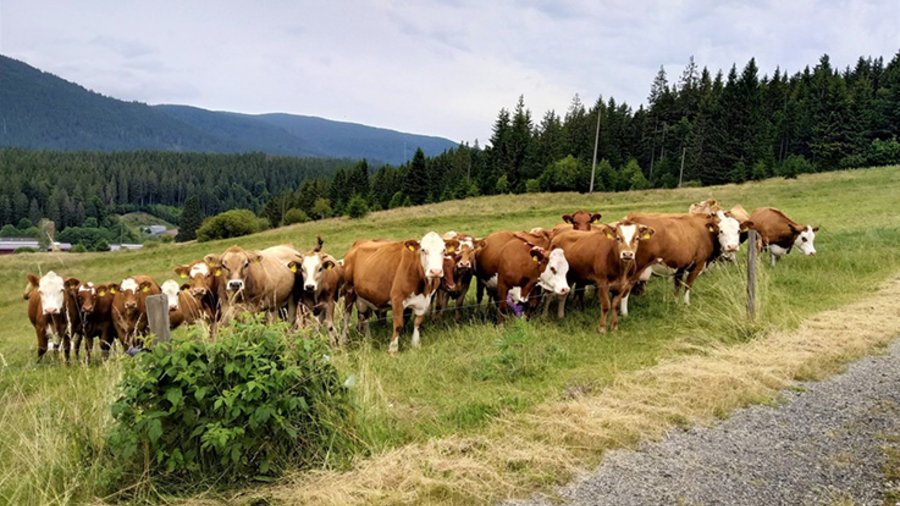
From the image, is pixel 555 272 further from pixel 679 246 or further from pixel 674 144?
pixel 674 144

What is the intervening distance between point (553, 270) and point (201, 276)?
6663mm

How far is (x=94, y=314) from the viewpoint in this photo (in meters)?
12.7

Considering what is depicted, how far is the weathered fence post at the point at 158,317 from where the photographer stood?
554cm

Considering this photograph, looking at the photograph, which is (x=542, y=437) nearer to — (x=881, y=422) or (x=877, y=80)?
(x=881, y=422)

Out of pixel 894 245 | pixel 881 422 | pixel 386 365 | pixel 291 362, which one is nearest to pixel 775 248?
pixel 894 245

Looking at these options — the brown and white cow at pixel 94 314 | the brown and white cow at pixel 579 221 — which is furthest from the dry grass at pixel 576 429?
the brown and white cow at pixel 94 314

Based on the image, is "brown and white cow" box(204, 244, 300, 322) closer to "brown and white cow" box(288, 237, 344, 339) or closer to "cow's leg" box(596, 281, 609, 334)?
"brown and white cow" box(288, 237, 344, 339)

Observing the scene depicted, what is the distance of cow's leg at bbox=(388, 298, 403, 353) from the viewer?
10.2 meters

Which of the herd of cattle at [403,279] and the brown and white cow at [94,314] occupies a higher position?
the herd of cattle at [403,279]

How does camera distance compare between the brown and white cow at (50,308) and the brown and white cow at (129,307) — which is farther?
the brown and white cow at (129,307)

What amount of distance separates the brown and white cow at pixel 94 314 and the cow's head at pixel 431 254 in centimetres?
687

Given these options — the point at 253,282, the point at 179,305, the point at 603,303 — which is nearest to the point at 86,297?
the point at 179,305

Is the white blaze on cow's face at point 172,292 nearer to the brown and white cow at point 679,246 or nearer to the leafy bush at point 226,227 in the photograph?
the brown and white cow at point 679,246

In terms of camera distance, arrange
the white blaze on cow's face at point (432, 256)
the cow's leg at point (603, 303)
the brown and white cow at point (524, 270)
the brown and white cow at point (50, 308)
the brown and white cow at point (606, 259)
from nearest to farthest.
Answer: the white blaze on cow's face at point (432, 256) < the cow's leg at point (603, 303) < the brown and white cow at point (606, 259) < the brown and white cow at point (524, 270) < the brown and white cow at point (50, 308)
